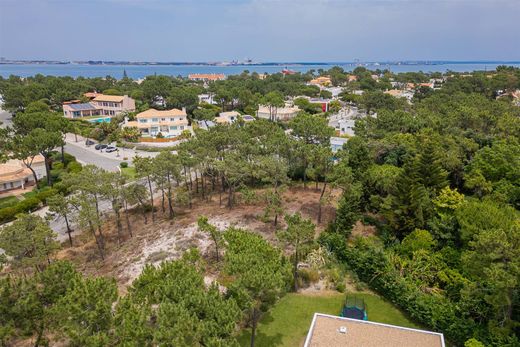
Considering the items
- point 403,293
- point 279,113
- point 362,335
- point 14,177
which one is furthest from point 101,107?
point 362,335

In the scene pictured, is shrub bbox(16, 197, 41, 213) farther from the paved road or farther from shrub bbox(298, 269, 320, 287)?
shrub bbox(298, 269, 320, 287)

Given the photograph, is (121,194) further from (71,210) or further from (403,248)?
(403,248)

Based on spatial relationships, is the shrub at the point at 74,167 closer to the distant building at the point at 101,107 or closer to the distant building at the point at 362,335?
the distant building at the point at 362,335

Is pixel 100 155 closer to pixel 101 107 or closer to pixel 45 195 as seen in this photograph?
pixel 45 195

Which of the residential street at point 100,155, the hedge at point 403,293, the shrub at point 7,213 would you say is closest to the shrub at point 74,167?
the residential street at point 100,155

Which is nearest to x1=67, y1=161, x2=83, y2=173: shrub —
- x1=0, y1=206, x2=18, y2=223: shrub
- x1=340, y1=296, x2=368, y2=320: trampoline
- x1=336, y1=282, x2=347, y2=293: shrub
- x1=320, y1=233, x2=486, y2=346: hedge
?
x1=0, y1=206, x2=18, y2=223: shrub

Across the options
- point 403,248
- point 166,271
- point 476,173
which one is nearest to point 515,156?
point 476,173

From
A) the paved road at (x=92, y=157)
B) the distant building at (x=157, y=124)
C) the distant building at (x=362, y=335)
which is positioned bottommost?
the paved road at (x=92, y=157)

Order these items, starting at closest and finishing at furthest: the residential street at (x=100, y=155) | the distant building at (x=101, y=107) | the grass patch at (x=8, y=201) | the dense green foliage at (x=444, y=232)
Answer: the dense green foliage at (x=444, y=232), the grass patch at (x=8, y=201), the residential street at (x=100, y=155), the distant building at (x=101, y=107)
